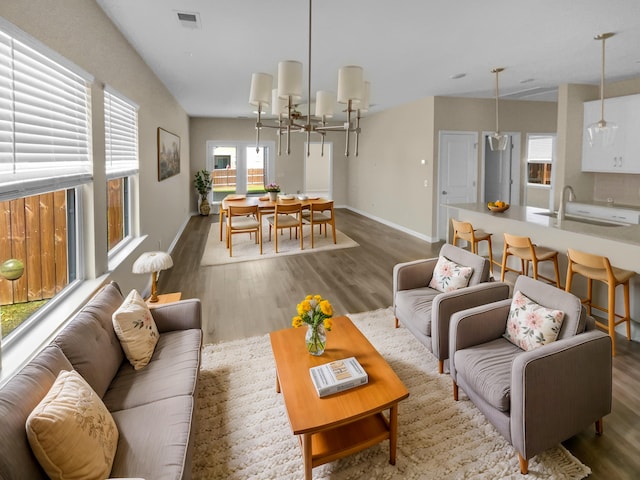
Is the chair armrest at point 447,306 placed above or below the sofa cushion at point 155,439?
above

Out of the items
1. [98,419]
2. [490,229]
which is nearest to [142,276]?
[98,419]

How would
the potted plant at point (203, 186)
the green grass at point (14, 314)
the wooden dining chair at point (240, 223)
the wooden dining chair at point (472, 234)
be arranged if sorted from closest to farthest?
the green grass at point (14, 314) < the wooden dining chair at point (472, 234) < the wooden dining chair at point (240, 223) < the potted plant at point (203, 186)

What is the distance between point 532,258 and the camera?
149 inches

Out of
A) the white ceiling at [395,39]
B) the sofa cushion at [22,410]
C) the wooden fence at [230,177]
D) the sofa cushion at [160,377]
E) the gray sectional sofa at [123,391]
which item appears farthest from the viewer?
the wooden fence at [230,177]

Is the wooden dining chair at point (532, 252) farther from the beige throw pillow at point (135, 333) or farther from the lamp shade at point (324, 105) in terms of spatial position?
the beige throw pillow at point (135, 333)

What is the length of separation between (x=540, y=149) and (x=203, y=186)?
854 cm

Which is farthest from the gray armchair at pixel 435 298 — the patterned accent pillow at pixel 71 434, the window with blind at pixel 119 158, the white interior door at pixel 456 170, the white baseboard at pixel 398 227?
the white interior door at pixel 456 170

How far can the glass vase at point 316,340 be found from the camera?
88.3 inches

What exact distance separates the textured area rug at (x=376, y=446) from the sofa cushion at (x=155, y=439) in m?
0.40

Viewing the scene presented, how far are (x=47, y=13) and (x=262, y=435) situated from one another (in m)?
2.68

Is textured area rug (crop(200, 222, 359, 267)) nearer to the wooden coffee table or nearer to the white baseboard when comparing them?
the white baseboard

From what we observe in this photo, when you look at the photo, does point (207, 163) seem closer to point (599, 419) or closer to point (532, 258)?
→ point (532, 258)

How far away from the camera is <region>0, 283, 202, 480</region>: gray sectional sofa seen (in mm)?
1252

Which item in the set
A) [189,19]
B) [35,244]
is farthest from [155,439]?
[189,19]
